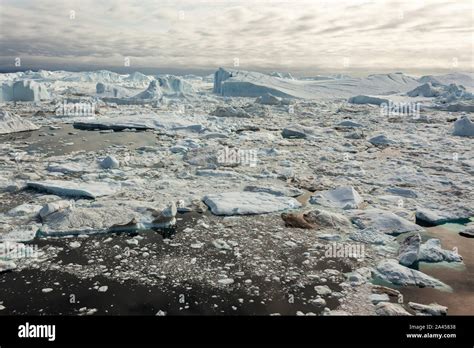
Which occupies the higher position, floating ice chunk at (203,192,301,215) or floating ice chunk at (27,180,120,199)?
floating ice chunk at (27,180,120,199)

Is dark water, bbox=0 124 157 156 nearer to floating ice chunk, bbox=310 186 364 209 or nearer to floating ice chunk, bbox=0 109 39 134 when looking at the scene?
floating ice chunk, bbox=0 109 39 134

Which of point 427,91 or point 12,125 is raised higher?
point 427,91

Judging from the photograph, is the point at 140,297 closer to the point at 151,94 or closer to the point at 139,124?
the point at 139,124

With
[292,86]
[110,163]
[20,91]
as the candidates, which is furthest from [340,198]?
[292,86]

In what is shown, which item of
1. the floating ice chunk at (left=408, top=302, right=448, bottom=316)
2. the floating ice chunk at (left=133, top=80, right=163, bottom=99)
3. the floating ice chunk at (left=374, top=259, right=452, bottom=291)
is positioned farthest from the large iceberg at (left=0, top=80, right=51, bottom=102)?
the floating ice chunk at (left=408, top=302, right=448, bottom=316)

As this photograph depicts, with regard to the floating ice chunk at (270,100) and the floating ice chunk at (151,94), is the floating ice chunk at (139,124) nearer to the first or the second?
the floating ice chunk at (270,100)
